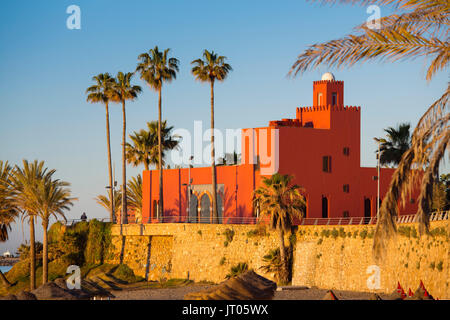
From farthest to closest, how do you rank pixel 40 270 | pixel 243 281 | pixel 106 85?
pixel 106 85
pixel 40 270
pixel 243 281

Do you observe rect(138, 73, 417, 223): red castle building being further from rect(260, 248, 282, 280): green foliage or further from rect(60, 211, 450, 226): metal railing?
rect(260, 248, 282, 280): green foliage

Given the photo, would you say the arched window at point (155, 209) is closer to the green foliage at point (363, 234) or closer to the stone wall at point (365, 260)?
the stone wall at point (365, 260)

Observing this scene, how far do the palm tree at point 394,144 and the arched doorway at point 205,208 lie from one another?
14.4 meters

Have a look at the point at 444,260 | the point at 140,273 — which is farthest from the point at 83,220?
the point at 444,260

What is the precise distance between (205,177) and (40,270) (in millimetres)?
16051

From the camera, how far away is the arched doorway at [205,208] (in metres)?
52.8

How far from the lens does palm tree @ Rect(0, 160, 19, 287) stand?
157 ft

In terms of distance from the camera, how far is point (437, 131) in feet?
44.2

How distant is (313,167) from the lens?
157 feet

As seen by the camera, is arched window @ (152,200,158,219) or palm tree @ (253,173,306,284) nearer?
palm tree @ (253,173,306,284)

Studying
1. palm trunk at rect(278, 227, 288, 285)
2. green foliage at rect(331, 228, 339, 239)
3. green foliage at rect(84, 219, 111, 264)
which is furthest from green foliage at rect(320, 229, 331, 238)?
green foliage at rect(84, 219, 111, 264)

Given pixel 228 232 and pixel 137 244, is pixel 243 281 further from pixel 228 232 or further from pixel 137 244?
pixel 137 244

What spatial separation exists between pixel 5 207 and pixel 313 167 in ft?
76.0

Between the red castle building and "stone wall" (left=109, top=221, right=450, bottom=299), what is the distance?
114 inches
